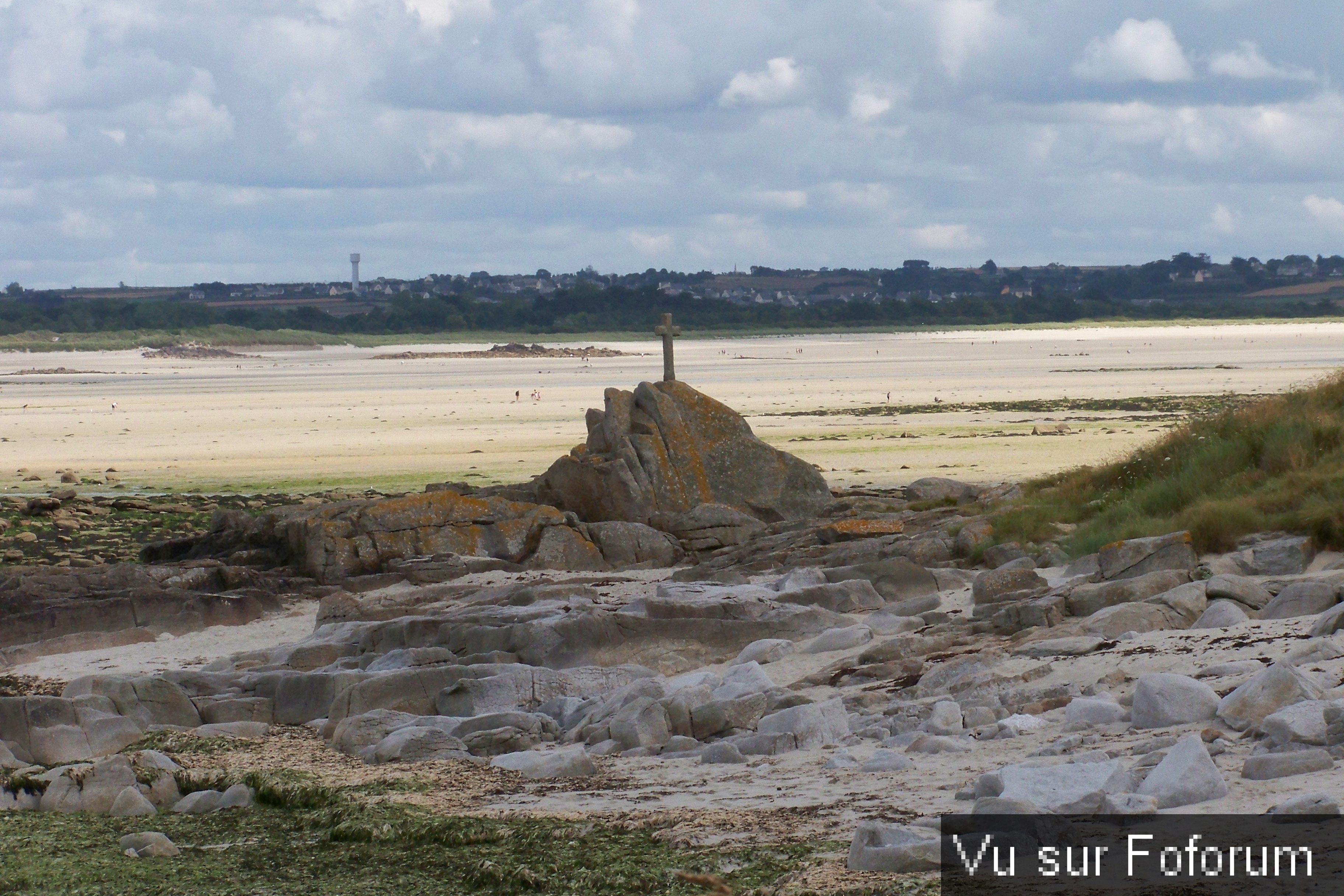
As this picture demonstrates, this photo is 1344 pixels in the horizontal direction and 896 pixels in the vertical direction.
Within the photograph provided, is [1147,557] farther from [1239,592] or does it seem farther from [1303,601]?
[1303,601]

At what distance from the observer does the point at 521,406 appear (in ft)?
148

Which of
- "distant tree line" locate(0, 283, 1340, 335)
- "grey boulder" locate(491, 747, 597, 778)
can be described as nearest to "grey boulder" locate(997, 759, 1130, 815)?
"grey boulder" locate(491, 747, 597, 778)

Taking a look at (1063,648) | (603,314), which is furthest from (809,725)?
(603,314)

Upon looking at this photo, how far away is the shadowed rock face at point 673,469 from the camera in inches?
712

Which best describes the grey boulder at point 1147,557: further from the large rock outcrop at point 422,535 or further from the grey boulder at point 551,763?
the large rock outcrop at point 422,535

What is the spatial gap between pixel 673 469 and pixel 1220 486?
7161 millimetres

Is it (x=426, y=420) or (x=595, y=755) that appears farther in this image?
(x=426, y=420)

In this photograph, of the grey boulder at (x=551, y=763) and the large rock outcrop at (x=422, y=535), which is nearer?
the grey boulder at (x=551, y=763)

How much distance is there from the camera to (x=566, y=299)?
522 ft

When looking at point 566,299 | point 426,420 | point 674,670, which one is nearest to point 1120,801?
point 674,670

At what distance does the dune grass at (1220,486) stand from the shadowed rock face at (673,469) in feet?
11.2

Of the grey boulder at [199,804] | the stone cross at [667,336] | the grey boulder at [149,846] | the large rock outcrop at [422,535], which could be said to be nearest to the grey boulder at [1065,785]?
the grey boulder at [149,846]

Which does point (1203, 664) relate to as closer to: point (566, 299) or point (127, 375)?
point (127, 375)

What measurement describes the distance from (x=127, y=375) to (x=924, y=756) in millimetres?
71113
